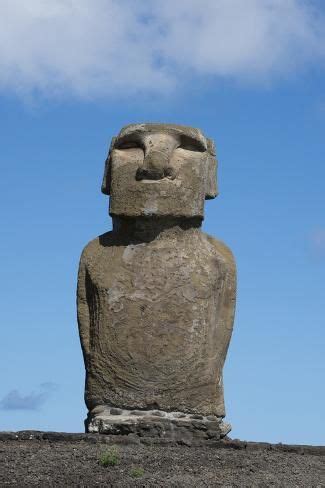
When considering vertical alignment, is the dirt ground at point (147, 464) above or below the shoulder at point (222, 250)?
below

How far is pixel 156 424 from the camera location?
1426cm

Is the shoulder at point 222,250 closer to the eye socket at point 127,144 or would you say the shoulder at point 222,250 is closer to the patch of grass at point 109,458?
the eye socket at point 127,144

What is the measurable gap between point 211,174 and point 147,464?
3958mm

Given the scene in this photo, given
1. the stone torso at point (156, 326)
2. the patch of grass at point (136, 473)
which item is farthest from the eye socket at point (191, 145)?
the patch of grass at point (136, 473)

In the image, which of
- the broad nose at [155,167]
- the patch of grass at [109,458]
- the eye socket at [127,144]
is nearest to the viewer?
the patch of grass at [109,458]

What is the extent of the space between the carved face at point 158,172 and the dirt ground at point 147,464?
2710 mm

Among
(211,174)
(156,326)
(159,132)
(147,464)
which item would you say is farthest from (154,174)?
(147,464)

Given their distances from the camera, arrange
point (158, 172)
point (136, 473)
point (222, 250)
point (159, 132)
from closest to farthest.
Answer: point (136, 473)
point (158, 172)
point (159, 132)
point (222, 250)

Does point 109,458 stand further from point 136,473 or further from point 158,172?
point 158,172

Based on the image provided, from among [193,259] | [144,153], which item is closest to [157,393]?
[193,259]

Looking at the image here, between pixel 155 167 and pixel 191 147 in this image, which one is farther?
pixel 191 147

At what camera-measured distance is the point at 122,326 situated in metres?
14.6

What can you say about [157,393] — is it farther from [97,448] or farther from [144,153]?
[144,153]

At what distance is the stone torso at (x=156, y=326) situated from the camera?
47.5 ft
